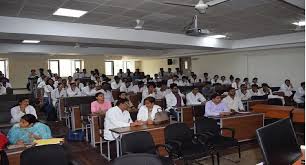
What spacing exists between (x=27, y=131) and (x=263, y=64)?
1141cm

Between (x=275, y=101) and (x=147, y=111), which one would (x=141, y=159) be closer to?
(x=147, y=111)

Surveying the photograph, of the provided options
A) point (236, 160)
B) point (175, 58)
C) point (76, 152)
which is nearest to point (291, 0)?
point (236, 160)

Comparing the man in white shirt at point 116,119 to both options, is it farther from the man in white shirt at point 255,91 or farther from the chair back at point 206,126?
the man in white shirt at point 255,91

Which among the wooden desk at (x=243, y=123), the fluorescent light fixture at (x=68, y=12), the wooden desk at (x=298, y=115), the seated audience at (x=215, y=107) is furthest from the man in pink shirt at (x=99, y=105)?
the wooden desk at (x=298, y=115)

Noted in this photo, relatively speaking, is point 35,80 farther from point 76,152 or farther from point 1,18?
point 76,152

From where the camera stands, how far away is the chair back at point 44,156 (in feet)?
10.1

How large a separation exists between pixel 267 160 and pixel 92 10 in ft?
16.0

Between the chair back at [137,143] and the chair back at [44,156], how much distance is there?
86 cm

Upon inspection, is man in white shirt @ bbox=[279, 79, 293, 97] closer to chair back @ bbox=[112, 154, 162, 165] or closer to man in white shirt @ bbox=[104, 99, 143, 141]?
man in white shirt @ bbox=[104, 99, 143, 141]

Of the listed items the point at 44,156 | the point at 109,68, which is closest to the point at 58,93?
the point at 44,156

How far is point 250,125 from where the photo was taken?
6.20m

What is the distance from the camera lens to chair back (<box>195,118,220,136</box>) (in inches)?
192

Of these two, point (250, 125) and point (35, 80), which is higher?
point (35, 80)

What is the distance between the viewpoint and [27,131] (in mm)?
4277
